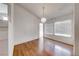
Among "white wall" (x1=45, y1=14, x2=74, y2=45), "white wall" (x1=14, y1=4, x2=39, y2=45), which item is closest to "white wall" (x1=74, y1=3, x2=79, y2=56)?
"white wall" (x1=45, y1=14, x2=74, y2=45)

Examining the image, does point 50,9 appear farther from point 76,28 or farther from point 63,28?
point 76,28

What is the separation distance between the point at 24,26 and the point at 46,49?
59 centimetres

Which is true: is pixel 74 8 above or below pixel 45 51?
above

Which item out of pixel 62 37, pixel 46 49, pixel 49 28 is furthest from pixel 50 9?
pixel 46 49

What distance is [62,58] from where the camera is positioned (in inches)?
69.1

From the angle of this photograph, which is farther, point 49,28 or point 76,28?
point 49,28

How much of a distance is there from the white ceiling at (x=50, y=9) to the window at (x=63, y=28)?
0.16 m

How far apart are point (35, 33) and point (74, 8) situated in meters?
0.82

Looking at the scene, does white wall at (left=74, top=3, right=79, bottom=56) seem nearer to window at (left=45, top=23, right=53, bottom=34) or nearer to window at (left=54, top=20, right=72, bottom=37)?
window at (left=54, top=20, right=72, bottom=37)

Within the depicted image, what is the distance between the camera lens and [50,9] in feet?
6.02

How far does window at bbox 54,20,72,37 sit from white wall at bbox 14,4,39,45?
1.19 feet

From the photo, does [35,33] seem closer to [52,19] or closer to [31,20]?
[31,20]

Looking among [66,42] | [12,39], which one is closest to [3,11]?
A: [12,39]

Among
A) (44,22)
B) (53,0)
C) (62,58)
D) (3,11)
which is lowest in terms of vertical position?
(62,58)
